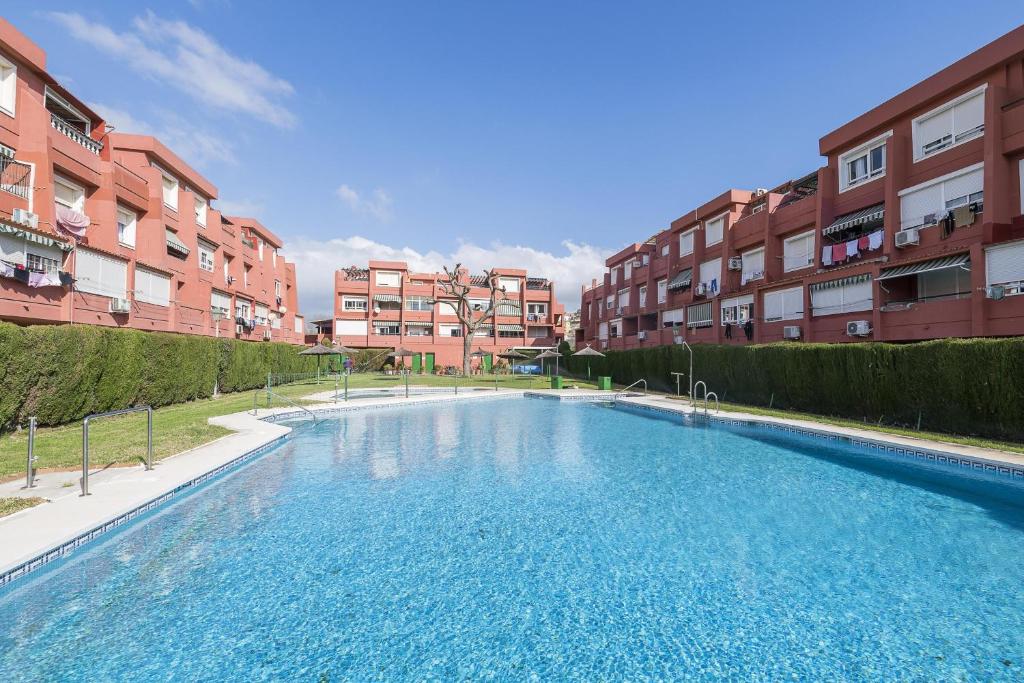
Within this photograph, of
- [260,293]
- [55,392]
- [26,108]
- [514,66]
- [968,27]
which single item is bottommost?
[55,392]

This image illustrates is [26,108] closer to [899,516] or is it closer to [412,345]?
[899,516]

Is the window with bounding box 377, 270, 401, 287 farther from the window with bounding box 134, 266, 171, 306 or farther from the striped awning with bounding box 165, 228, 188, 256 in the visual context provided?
the window with bounding box 134, 266, 171, 306

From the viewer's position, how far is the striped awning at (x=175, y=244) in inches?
1005

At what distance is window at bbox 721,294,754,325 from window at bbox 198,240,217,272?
33223mm

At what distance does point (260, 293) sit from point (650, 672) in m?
42.8

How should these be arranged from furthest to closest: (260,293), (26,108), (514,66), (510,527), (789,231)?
1. (260,293)
2. (789,231)
3. (514,66)
4. (26,108)
5. (510,527)

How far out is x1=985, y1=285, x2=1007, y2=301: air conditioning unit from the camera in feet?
47.9

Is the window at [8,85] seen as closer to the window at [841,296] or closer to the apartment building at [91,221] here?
the apartment building at [91,221]

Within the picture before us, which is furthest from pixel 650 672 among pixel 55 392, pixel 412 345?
pixel 412 345

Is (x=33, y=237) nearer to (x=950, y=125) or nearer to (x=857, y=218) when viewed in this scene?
(x=857, y=218)

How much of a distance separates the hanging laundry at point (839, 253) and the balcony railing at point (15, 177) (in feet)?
106

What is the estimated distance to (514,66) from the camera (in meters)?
22.3

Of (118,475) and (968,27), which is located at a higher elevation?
(968,27)

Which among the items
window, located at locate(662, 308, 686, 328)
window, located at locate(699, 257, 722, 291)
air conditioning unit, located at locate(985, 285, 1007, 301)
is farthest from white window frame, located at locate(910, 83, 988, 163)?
window, located at locate(662, 308, 686, 328)
